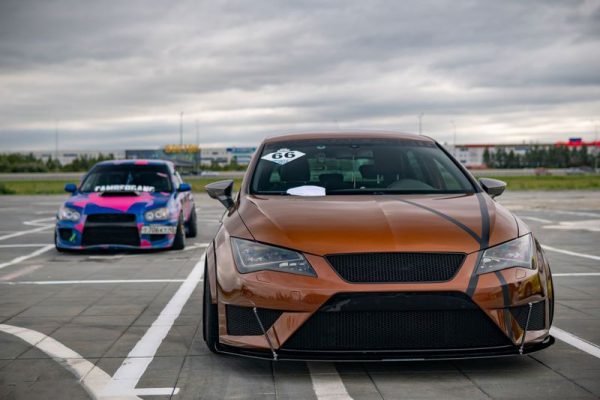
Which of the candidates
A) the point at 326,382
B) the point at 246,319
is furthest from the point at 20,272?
the point at 326,382

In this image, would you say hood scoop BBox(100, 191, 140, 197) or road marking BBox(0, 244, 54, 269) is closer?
road marking BBox(0, 244, 54, 269)

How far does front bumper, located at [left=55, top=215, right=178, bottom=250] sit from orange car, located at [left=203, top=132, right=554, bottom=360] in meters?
6.92

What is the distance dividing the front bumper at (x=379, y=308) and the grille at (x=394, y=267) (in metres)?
0.04

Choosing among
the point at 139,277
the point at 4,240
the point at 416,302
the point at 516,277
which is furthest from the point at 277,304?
the point at 4,240

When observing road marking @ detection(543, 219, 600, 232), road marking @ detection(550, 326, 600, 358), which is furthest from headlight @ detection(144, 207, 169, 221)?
road marking @ detection(543, 219, 600, 232)

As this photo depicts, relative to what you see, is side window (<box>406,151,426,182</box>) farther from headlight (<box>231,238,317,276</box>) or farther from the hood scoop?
the hood scoop

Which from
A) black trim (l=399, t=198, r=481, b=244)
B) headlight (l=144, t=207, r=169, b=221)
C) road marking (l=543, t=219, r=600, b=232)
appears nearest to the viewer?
black trim (l=399, t=198, r=481, b=244)

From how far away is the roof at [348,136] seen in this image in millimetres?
6234

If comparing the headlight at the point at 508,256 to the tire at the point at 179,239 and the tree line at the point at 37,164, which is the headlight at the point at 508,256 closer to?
the tire at the point at 179,239

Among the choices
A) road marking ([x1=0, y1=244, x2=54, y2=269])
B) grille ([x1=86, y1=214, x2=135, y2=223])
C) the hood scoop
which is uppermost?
the hood scoop

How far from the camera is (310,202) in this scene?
498 centimetres

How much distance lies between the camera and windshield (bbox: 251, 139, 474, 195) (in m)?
5.52

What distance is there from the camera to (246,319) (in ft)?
13.9

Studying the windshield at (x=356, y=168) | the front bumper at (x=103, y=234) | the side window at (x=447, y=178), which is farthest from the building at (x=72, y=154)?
the side window at (x=447, y=178)
